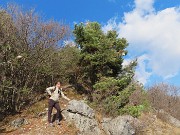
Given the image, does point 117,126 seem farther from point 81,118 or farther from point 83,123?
point 81,118

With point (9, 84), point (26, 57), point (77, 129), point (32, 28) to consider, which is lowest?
point (77, 129)

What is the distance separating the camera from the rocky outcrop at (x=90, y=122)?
1719cm

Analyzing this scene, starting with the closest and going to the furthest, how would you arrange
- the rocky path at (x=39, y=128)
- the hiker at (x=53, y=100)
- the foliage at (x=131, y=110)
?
the rocky path at (x=39, y=128), the hiker at (x=53, y=100), the foliage at (x=131, y=110)

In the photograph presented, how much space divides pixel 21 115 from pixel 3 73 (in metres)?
2.55

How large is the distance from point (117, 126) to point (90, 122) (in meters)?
1.71

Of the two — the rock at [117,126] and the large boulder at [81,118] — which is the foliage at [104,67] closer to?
the rock at [117,126]

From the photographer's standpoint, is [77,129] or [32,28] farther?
[32,28]

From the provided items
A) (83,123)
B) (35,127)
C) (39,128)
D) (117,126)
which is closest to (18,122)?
(35,127)

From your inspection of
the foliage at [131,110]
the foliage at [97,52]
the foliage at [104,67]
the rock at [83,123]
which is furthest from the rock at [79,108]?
the foliage at [97,52]

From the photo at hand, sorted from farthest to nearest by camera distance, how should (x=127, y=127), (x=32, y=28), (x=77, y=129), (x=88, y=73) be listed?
(x=88, y=73) → (x=32, y=28) → (x=127, y=127) → (x=77, y=129)

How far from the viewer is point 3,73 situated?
1778 centimetres

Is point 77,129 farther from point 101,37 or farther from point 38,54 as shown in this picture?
point 101,37

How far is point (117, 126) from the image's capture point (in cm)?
1820

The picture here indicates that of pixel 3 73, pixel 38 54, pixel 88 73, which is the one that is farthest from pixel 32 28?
pixel 88 73
